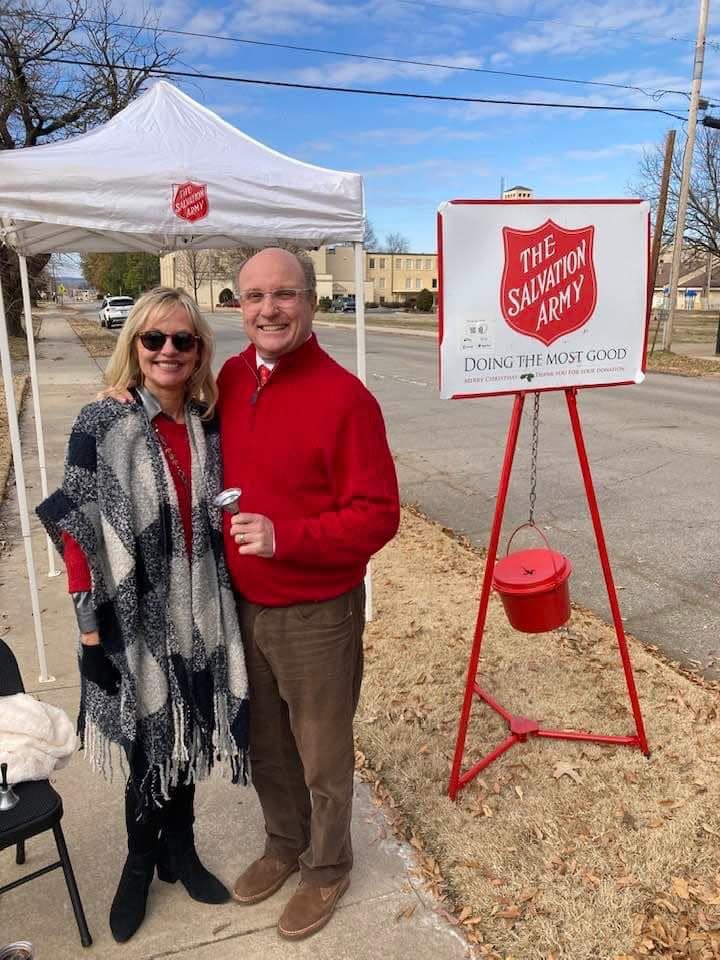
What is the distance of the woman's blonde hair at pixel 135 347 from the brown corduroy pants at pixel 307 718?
0.63 metres

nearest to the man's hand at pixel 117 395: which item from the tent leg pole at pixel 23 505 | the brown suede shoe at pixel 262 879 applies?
the brown suede shoe at pixel 262 879

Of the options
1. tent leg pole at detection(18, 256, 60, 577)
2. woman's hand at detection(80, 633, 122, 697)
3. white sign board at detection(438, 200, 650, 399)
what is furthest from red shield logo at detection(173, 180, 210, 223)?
woman's hand at detection(80, 633, 122, 697)

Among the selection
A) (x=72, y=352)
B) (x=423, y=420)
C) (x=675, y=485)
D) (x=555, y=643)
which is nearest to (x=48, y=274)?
(x=72, y=352)

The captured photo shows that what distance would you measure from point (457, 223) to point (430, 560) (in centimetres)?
341

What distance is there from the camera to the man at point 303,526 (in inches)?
77.2

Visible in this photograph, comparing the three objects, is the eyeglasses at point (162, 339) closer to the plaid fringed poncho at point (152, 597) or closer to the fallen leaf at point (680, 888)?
the plaid fringed poncho at point (152, 597)

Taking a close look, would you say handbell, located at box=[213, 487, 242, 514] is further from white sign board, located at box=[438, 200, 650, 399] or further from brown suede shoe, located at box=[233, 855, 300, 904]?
brown suede shoe, located at box=[233, 855, 300, 904]

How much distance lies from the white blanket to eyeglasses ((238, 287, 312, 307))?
1.38 m

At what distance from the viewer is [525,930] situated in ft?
7.59

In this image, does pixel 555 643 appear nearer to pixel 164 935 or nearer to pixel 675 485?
pixel 164 935

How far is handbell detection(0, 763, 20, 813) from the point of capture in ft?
6.71

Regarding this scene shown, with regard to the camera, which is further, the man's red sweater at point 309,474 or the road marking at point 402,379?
A: the road marking at point 402,379

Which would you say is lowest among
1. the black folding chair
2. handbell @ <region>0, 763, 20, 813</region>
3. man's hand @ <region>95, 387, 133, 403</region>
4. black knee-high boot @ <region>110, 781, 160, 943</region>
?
black knee-high boot @ <region>110, 781, 160, 943</region>

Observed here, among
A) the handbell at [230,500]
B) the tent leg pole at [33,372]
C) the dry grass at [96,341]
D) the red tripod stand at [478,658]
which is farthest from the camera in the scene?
the dry grass at [96,341]
